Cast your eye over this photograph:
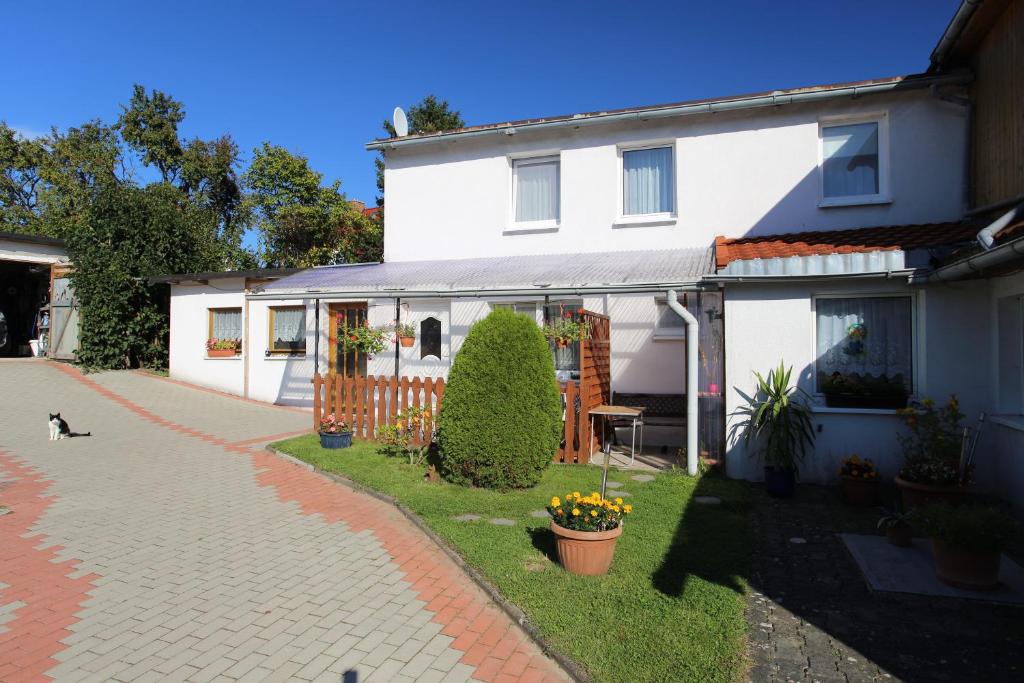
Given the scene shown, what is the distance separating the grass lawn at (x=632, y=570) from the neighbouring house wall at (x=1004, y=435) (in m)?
2.91

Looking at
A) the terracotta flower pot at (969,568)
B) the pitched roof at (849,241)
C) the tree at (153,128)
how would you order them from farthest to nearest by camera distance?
the tree at (153,128) → the pitched roof at (849,241) → the terracotta flower pot at (969,568)

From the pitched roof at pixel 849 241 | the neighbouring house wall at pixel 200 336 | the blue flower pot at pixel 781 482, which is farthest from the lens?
the neighbouring house wall at pixel 200 336

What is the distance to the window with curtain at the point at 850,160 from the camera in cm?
1051

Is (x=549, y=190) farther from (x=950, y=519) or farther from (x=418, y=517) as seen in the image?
(x=950, y=519)

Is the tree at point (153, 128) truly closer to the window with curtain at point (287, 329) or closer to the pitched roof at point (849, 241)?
the window with curtain at point (287, 329)

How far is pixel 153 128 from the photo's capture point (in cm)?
3191

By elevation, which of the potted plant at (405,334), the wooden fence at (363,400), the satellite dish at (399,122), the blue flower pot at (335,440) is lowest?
the blue flower pot at (335,440)

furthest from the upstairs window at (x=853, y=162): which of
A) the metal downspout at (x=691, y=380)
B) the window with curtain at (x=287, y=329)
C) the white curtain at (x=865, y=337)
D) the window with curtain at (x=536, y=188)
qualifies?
the window with curtain at (x=287, y=329)

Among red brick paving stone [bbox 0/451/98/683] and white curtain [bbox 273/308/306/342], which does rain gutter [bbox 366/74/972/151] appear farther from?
red brick paving stone [bbox 0/451/98/683]

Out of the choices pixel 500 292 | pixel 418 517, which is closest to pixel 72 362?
pixel 500 292

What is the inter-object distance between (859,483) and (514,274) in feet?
20.6

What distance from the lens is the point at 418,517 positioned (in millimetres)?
6523

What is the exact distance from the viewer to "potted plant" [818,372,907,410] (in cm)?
796

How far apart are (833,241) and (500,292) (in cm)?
527
